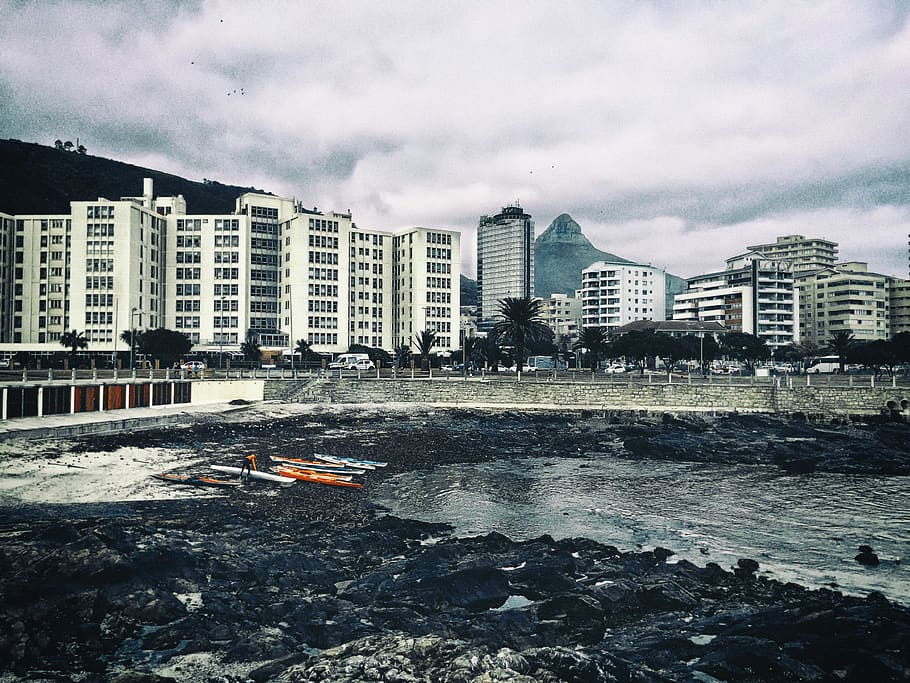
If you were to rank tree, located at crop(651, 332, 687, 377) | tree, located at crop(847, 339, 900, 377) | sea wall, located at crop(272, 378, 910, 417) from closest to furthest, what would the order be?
sea wall, located at crop(272, 378, 910, 417) < tree, located at crop(847, 339, 900, 377) < tree, located at crop(651, 332, 687, 377)

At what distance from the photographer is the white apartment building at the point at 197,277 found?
10138cm

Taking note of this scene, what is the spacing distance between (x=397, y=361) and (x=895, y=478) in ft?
225

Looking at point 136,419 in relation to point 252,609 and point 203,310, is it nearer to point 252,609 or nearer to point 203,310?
point 252,609

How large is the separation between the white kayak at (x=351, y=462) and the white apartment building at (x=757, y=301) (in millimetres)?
149810

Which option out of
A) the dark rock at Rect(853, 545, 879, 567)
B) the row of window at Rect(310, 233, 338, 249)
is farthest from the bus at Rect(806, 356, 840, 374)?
the dark rock at Rect(853, 545, 879, 567)

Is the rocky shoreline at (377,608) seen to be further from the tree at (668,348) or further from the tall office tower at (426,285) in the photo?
the tall office tower at (426,285)

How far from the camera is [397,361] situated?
309 feet

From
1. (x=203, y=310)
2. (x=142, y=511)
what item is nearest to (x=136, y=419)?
(x=142, y=511)

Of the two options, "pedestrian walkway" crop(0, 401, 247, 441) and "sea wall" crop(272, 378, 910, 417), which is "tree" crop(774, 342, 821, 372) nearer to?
"sea wall" crop(272, 378, 910, 417)

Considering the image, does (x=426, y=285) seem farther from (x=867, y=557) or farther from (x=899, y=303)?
(x=899, y=303)

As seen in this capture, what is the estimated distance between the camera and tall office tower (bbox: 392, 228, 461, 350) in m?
118

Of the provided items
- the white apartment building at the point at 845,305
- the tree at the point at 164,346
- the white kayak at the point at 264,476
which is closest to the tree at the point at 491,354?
the tree at the point at 164,346

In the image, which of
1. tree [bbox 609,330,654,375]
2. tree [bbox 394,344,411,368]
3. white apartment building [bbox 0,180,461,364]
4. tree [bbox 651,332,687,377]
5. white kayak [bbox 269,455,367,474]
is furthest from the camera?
white apartment building [bbox 0,180,461,364]

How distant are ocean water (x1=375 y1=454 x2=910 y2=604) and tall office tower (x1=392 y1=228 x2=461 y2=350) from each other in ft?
272
